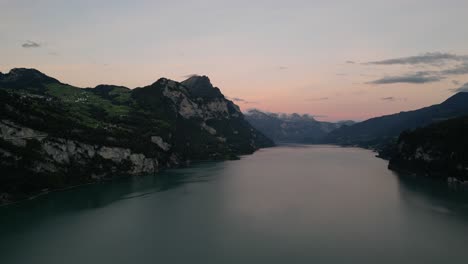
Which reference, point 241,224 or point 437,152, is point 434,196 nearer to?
point 437,152

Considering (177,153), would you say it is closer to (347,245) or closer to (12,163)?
(12,163)

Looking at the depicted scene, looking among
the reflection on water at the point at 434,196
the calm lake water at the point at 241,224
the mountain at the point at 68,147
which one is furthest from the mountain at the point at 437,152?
the mountain at the point at 68,147

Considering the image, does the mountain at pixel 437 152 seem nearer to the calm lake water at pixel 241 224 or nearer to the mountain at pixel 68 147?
the calm lake water at pixel 241 224

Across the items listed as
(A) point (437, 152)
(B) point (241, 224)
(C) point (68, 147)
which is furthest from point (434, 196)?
(C) point (68, 147)

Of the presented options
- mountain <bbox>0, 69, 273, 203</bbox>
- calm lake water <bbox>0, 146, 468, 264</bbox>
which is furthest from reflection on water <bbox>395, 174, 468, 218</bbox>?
mountain <bbox>0, 69, 273, 203</bbox>

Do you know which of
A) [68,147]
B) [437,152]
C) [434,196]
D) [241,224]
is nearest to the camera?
[241,224]

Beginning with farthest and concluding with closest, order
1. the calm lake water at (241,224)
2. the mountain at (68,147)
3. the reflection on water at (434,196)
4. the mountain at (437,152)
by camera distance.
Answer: the mountain at (437,152)
the mountain at (68,147)
the reflection on water at (434,196)
the calm lake water at (241,224)
